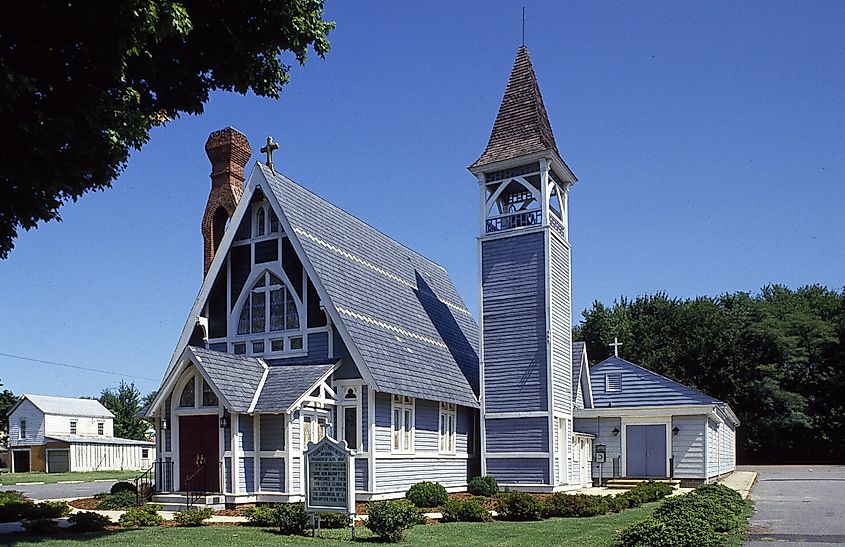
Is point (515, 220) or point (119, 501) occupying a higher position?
point (515, 220)

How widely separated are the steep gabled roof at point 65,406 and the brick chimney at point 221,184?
158 feet

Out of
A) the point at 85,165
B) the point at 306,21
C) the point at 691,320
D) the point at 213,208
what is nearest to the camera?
the point at 85,165

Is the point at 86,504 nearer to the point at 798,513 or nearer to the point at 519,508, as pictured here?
the point at 519,508

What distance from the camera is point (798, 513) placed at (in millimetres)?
19891

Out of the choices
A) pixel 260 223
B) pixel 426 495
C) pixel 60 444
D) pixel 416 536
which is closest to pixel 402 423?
pixel 426 495

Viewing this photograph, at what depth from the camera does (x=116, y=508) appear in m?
21.7

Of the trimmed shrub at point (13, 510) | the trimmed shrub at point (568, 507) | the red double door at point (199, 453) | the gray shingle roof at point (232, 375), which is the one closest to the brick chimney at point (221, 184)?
the gray shingle roof at point (232, 375)

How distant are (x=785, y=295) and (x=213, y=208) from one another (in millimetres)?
52993

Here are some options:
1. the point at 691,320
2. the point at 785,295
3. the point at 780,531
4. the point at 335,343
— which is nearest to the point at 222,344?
the point at 335,343

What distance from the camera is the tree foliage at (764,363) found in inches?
2110

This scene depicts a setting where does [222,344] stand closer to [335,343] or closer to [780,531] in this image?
[335,343]

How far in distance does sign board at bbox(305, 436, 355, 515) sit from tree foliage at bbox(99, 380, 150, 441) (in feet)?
216

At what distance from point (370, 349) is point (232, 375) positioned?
3.71 m

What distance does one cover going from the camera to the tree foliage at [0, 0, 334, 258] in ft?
33.8
